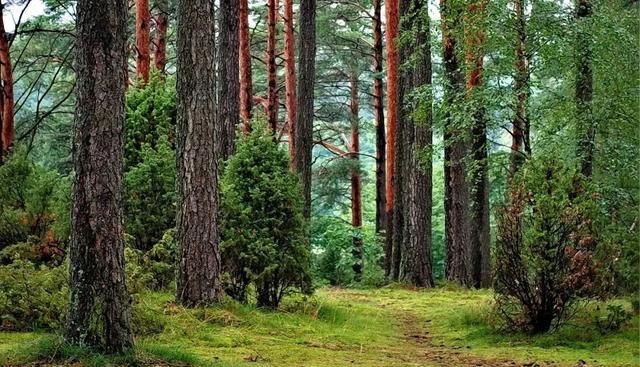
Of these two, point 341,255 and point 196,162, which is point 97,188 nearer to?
point 196,162

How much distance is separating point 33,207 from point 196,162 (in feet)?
10.8

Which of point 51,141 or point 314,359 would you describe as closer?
point 314,359

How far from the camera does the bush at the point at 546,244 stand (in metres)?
7.16

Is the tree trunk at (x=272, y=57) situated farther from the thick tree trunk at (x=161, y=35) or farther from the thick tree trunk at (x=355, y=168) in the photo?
the thick tree trunk at (x=355, y=168)

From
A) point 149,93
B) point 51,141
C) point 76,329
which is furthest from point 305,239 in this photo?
point 51,141

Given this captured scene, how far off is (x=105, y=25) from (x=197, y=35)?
3043mm

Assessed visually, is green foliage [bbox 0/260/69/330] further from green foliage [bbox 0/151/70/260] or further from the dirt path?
the dirt path

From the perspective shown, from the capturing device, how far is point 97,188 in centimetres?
492

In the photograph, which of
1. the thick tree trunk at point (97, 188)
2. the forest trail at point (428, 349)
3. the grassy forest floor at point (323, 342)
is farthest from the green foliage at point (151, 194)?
the thick tree trunk at point (97, 188)

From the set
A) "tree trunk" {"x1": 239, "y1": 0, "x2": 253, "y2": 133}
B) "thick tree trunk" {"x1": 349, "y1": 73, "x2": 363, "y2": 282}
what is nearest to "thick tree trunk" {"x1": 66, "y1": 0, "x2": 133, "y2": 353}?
"tree trunk" {"x1": 239, "y1": 0, "x2": 253, "y2": 133}

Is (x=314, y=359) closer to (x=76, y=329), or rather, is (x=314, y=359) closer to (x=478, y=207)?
(x=76, y=329)

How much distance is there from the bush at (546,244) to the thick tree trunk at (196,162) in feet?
10.2

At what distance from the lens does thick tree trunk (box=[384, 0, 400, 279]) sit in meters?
19.4

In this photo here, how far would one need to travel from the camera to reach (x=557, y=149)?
8.44 metres
